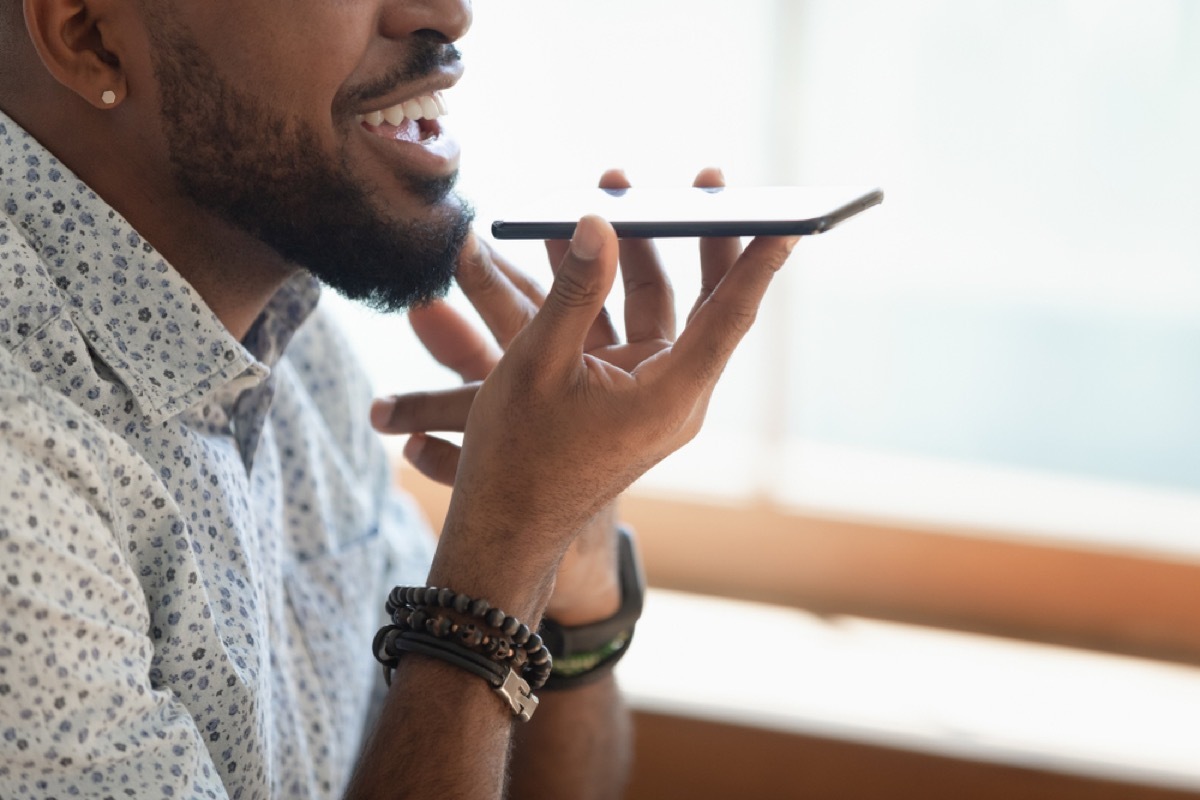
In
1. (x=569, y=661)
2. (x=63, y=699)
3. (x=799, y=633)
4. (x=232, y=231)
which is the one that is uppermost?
(x=232, y=231)

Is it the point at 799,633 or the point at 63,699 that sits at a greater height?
the point at 63,699

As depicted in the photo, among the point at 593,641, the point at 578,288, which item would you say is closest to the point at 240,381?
the point at 578,288

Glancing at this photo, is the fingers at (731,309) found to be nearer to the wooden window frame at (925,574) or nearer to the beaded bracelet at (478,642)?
the beaded bracelet at (478,642)

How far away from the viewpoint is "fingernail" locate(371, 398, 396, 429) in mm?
1207

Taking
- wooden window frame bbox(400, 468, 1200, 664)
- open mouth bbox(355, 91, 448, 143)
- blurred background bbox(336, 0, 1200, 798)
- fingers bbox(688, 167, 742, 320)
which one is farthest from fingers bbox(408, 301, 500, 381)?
wooden window frame bbox(400, 468, 1200, 664)

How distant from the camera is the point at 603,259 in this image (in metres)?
0.87

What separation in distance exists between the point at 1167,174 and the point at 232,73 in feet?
4.00

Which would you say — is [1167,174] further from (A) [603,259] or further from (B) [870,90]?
(A) [603,259]

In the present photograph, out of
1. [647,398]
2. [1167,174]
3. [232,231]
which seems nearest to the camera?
[647,398]

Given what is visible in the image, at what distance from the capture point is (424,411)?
1208 millimetres

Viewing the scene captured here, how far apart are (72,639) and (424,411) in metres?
0.47

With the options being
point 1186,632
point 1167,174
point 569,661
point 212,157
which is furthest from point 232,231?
point 1186,632

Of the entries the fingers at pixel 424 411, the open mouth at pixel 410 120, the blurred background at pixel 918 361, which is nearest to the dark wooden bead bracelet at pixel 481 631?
the fingers at pixel 424 411

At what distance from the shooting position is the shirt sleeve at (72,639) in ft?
2.52
